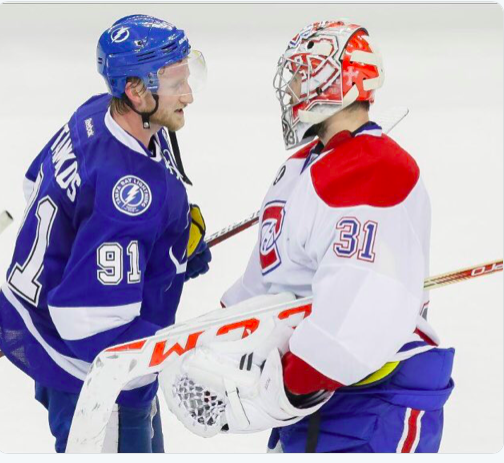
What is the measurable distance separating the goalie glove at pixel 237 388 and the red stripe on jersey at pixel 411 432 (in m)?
0.20

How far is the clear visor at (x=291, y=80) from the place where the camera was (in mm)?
2336

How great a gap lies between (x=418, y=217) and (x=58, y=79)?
4.66 meters

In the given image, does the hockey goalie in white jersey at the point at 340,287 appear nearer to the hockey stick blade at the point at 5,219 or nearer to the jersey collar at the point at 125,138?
the jersey collar at the point at 125,138

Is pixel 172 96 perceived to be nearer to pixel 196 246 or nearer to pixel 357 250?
pixel 196 246

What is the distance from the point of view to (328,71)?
230 cm

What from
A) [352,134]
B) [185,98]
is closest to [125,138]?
[185,98]

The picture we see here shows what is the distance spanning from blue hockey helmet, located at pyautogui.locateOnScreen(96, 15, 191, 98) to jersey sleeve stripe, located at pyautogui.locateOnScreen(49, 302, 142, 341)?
0.52 m

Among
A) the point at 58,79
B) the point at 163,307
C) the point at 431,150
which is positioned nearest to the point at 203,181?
the point at 431,150

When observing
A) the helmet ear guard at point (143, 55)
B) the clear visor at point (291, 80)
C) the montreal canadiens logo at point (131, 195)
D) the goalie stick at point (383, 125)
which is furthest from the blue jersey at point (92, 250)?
the goalie stick at point (383, 125)

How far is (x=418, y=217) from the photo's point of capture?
2.22 metres

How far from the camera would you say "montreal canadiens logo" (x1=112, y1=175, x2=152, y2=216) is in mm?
2346

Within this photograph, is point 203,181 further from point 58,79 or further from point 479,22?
point 479,22

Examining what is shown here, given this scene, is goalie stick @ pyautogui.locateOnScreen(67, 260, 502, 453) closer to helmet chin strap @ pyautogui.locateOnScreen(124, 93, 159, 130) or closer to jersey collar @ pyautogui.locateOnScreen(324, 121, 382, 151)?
jersey collar @ pyautogui.locateOnScreen(324, 121, 382, 151)

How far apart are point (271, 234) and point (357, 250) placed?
30 cm
